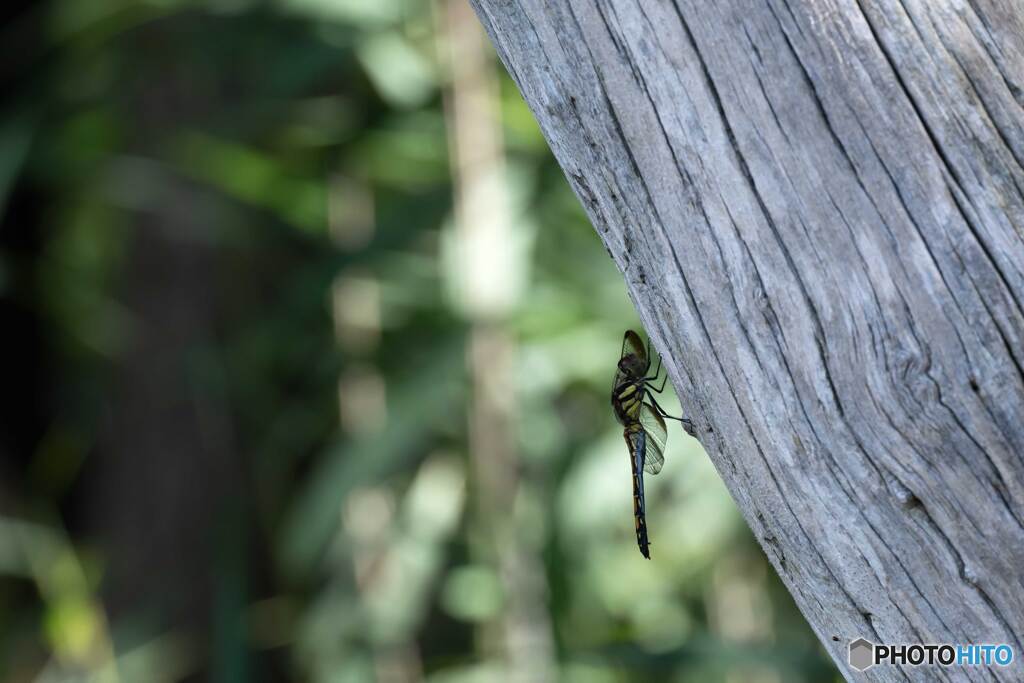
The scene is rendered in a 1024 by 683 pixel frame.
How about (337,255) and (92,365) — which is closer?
(337,255)

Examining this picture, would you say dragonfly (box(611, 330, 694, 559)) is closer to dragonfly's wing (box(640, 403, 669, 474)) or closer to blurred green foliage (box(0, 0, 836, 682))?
dragonfly's wing (box(640, 403, 669, 474))

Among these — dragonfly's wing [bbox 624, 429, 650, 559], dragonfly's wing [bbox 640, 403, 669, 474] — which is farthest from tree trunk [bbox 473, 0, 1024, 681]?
dragonfly's wing [bbox 640, 403, 669, 474]

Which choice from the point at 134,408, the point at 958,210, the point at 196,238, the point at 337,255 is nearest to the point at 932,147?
the point at 958,210

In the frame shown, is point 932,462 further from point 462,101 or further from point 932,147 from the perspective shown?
point 462,101

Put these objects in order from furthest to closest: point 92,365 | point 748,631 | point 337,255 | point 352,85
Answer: point 92,365 < point 352,85 < point 748,631 < point 337,255

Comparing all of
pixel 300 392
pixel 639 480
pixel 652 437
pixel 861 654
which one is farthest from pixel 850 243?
pixel 300 392
